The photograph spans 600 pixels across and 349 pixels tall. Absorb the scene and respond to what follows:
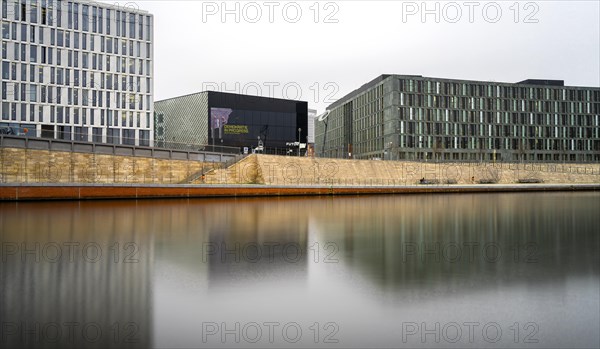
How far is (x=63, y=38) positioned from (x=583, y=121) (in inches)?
3729

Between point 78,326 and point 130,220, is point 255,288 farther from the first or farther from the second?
point 130,220

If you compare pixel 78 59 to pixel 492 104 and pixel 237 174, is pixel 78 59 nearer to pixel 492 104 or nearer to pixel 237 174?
pixel 237 174

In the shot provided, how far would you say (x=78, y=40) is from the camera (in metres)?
57.4

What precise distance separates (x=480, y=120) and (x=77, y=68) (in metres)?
70.7

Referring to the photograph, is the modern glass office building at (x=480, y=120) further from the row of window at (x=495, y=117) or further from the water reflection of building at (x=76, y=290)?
the water reflection of building at (x=76, y=290)

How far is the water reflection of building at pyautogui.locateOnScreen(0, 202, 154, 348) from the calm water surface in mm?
22

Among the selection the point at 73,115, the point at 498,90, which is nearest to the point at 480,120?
the point at 498,90

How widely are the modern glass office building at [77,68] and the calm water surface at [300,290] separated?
146ft

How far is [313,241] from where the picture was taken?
11.8m

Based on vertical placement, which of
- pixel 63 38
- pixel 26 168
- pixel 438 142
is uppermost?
pixel 63 38

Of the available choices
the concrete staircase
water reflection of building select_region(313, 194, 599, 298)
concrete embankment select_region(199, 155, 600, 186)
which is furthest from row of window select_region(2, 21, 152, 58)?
water reflection of building select_region(313, 194, 599, 298)

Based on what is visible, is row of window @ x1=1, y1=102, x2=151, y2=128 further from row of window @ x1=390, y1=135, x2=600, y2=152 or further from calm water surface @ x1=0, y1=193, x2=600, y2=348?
calm water surface @ x1=0, y1=193, x2=600, y2=348

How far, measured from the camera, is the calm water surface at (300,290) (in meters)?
4.91

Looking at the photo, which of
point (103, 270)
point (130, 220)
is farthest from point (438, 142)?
point (103, 270)
